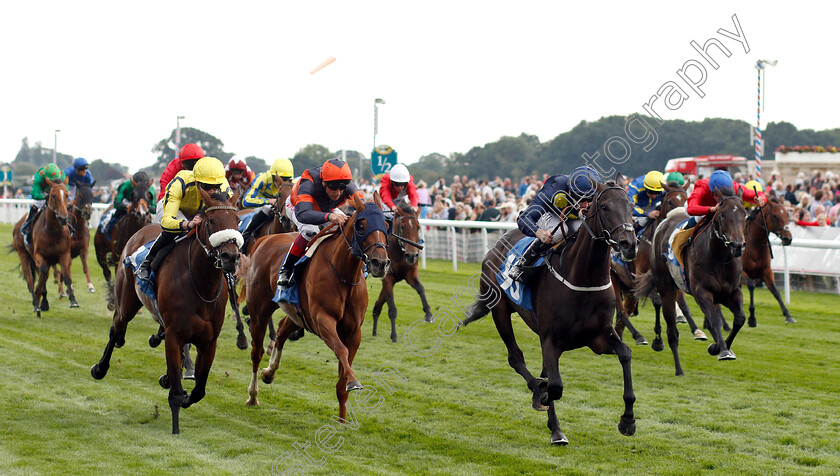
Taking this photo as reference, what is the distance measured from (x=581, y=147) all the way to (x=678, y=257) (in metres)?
20.0

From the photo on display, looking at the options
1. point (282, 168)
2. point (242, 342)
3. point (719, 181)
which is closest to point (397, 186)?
Result: point (282, 168)

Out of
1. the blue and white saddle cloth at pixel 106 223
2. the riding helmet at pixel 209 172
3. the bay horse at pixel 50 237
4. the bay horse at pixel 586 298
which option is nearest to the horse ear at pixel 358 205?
the riding helmet at pixel 209 172

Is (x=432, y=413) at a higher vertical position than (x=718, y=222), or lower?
lower

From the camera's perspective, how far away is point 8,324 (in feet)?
34.4

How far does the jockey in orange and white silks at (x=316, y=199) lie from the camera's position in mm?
6273

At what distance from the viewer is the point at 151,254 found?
6145 mm

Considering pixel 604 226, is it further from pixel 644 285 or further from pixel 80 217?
pixel 80 217

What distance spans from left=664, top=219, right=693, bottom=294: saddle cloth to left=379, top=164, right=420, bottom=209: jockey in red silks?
9.22 ft

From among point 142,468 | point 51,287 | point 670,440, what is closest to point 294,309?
point 142,468

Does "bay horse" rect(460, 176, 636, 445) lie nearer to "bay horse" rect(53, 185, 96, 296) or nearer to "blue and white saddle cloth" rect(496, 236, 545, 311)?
"blue and white saddle cloth" rect(496, 236, 545, 311)

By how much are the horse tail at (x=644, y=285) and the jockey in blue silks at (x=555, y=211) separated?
275cm

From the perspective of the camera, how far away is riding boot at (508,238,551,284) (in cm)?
591

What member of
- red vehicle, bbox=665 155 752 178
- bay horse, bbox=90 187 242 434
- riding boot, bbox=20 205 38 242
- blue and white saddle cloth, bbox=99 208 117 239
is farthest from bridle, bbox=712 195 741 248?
A: red vehicle, bbox=665 155 752 178

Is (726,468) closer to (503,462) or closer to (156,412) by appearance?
(503,462)
